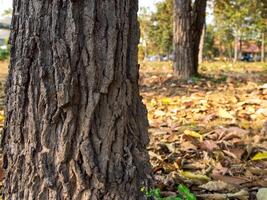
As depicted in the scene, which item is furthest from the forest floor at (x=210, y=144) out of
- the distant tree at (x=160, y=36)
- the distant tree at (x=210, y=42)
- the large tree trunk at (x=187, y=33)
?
the distant tree at (x=210, y=42)

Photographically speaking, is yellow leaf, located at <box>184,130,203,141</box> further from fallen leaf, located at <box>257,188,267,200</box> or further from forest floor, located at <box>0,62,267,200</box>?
fallen leaf, located at <box>257,188,267,200</box>

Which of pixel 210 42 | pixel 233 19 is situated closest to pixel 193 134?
pixel 233 19

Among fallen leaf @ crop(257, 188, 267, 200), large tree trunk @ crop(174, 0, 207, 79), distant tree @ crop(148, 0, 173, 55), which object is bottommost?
fallen leaf @ crop(257, 188, 267, 200)

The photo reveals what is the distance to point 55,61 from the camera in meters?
1.90

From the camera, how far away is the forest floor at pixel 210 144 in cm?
278

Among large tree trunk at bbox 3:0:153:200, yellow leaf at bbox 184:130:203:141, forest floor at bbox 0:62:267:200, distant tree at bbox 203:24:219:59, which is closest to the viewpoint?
large tree trunk at bbox 3:0:153:200

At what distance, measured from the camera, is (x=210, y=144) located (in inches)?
141

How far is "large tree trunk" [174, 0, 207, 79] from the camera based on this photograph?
8.31m

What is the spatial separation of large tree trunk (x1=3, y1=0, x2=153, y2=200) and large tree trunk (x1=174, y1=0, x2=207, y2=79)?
6.45 meters

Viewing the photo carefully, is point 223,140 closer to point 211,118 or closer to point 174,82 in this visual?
point 211,118

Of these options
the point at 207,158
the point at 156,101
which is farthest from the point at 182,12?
the point at 207,158

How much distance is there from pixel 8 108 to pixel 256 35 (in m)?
50.8

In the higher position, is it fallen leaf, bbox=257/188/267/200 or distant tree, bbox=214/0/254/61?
distant tree, bbox=214/0/254/61

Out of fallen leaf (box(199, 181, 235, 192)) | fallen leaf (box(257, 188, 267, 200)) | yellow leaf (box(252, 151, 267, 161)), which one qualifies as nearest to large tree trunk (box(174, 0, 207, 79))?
yellow leaf (box(252, 151, 267, 161))
